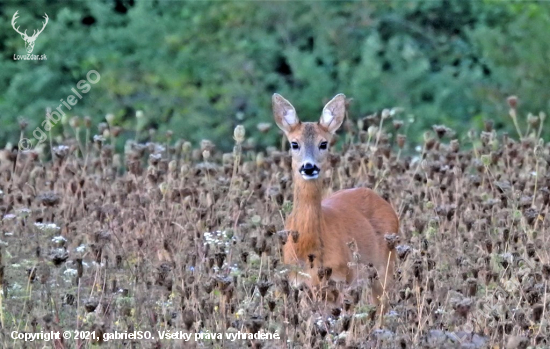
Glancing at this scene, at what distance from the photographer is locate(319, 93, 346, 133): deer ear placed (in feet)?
23.1

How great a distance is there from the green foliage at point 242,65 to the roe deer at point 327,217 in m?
5.34

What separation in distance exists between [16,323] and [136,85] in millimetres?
7321

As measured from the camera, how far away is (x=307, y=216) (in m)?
6.49

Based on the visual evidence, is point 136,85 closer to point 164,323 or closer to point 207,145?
point 207,145

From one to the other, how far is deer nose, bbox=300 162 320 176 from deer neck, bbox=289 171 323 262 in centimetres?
10

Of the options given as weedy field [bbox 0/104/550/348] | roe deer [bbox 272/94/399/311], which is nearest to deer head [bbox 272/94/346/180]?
roe deer [bbox 272/94/399/311]

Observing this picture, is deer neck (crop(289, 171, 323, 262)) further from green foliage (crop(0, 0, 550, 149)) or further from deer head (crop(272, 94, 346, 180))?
green foliage (crop(0, 0, 550, 149))

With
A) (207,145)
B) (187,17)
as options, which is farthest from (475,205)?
(187,17)

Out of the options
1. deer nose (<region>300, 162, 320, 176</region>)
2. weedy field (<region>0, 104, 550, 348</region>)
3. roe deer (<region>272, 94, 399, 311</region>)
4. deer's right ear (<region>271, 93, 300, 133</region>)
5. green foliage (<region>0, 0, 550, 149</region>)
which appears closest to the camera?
weedy field (<region>0, 104, 550, 348</region>)

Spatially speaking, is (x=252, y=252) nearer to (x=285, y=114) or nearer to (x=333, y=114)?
(x=285, y=114)

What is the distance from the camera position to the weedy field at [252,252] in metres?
5.07

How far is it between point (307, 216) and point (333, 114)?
86cm

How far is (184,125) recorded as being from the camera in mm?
12422

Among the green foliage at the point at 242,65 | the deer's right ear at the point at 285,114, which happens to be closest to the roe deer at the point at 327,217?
the deer's right ear at the point at 285,114
